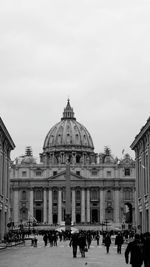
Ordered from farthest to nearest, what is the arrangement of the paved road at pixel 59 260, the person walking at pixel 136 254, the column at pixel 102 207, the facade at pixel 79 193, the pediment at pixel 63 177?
the pediment at pixel 63 177, the facade at pixel 79 193, the column at pixel 102 207, the paved road at pixel 59 260, the person walking at pixel 136 254

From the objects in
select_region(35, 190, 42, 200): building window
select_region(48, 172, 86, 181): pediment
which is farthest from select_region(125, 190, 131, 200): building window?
select_region(35, 190, 42, 200): building window

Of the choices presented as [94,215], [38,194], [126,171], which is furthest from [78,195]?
[126,171]

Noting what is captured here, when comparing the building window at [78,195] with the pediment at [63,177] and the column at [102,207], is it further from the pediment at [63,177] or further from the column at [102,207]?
the column at [102,207]

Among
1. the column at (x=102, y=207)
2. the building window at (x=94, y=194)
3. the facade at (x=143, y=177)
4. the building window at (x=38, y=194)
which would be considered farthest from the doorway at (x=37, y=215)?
the facade at (x=143, y=177)

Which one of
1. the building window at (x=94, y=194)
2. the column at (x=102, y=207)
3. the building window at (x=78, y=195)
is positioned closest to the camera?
the column at (x=102, y=207)

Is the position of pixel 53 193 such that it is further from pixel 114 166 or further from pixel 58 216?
pixel 114 166

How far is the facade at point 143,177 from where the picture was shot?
6194 centimetres

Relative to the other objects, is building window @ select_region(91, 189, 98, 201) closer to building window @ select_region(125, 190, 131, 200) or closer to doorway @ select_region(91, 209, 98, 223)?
doorway @ select_region(91, 209, 98, 223)

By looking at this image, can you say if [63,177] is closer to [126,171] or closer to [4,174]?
[126,171]

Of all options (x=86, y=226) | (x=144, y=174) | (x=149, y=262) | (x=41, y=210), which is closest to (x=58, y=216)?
(x=41, y=210)

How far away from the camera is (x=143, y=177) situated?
66.9 metres

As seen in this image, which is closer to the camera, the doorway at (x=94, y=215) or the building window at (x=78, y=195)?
the doorway at (x=94, y=215)

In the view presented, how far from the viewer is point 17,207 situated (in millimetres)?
177250

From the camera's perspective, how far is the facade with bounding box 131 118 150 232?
2438 inches
